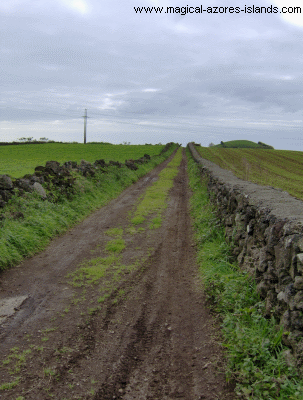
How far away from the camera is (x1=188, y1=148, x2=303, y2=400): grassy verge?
3.21 metres

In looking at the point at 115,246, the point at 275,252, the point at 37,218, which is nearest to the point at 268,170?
the point at 115,246

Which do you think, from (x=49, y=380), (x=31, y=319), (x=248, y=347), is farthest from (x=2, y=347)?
(x=248, y=347)

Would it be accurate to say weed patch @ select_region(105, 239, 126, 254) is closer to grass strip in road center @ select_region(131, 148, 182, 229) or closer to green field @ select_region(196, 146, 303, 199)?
grass strip in road center @ select_region(131, 148, 182, 229)

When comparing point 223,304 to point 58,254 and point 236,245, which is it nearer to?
point 236,245

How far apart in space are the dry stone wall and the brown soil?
992mm

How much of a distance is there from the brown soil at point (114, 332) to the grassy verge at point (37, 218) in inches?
17.5

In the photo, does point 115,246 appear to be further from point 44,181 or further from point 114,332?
point 44,181

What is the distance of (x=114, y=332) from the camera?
14.7 ft

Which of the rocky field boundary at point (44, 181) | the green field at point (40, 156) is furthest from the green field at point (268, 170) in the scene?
the rocky field boundary at point (44, 181)

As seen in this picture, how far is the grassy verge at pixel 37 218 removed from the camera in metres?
7.27

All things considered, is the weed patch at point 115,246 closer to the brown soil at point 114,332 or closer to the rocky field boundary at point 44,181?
the brown soil at point 114,332

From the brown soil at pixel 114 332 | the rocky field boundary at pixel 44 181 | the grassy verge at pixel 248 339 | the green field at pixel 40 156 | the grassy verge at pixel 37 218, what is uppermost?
the green field at pixel 40 156

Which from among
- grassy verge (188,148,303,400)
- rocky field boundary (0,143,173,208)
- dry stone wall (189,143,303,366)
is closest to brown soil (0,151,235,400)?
grassy verge (188,148,303,400)

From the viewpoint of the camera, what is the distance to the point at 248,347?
381 cm
